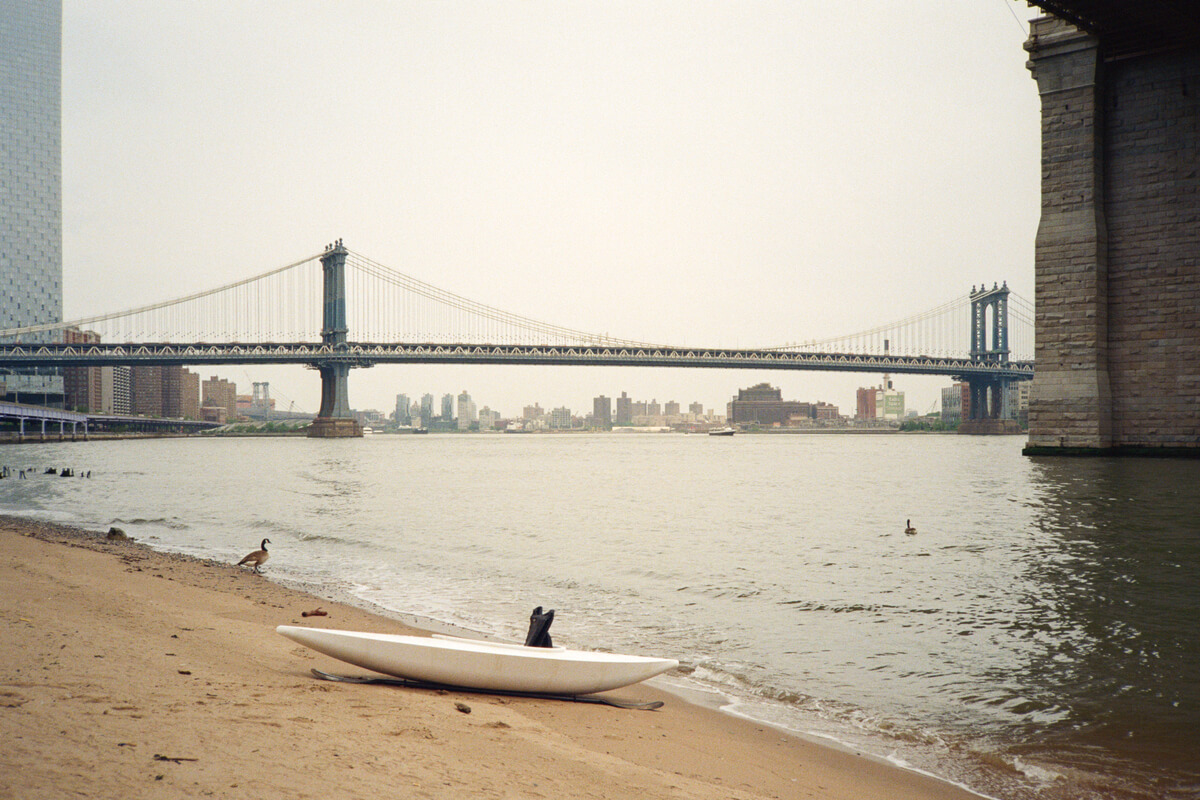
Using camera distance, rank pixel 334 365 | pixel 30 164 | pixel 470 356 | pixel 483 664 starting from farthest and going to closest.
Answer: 1. pixel 30 164
2. pixel 334 365
3. pixel 470 356
4. pixel 483 664

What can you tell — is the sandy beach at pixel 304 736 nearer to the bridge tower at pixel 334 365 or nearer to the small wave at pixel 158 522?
the small wave at pixel 158 522

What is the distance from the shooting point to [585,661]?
5.80 metres

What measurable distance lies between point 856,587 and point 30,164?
17637 centimetres

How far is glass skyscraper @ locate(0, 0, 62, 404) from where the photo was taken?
144 metres

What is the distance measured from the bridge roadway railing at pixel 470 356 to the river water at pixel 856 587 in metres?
54.8

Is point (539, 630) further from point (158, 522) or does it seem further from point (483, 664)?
point (158, 522)

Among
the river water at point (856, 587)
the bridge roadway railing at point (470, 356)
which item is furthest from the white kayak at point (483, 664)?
the bridge roadway railing at point (470, 356)

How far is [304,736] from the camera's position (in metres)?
4.27

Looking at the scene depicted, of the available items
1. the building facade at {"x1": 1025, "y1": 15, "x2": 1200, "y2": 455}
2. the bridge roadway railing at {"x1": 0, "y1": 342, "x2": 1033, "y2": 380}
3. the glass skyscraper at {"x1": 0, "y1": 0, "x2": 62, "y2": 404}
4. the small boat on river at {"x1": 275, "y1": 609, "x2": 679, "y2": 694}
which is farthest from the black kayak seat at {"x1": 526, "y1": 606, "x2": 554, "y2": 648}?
the glass skyscraper at {"x1": 0, "y1": 0, "x2": 62, "y2": 404}

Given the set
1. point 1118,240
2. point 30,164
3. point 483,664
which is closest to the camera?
point 483,664

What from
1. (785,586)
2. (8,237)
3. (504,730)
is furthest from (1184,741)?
(8,237)

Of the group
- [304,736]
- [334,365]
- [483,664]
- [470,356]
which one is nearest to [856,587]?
[483,664]

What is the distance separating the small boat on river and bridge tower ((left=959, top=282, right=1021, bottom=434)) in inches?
4015

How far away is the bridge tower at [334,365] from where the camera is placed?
292 feet
